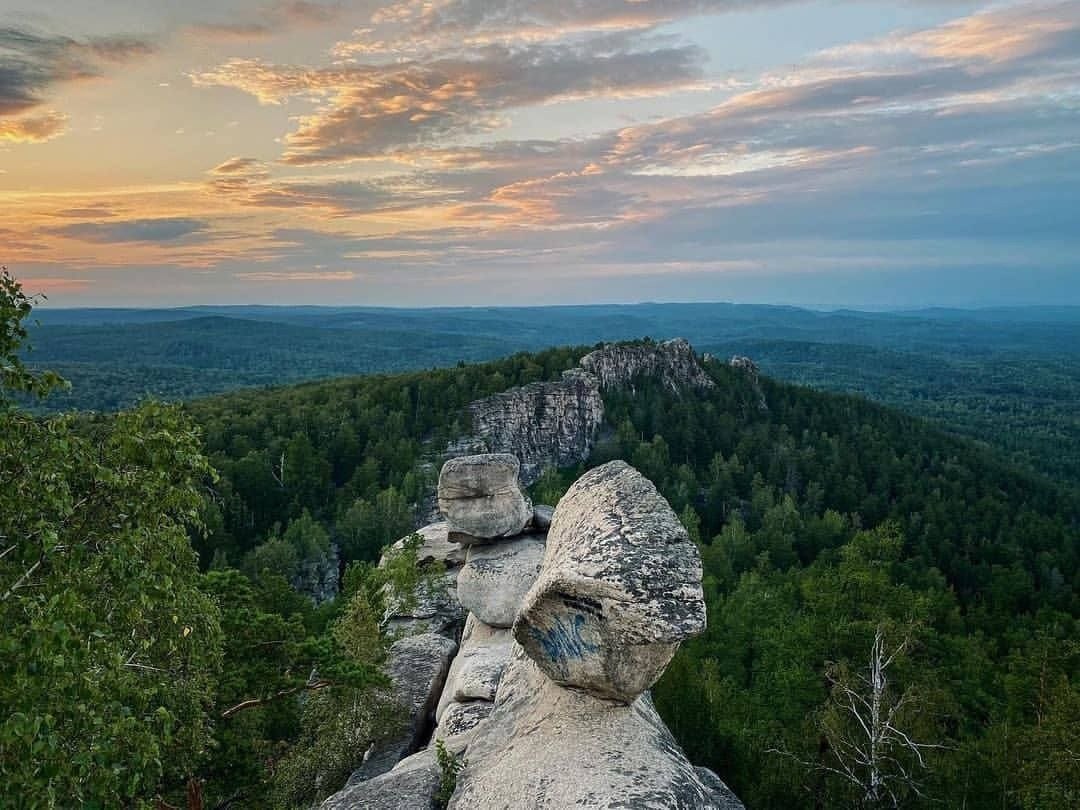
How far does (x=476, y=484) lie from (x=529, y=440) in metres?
87.2

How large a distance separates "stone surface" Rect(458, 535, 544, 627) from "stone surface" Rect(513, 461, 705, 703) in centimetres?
1118

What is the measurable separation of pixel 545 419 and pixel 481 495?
8958cm

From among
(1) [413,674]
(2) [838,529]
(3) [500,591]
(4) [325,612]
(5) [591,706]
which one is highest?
(5) [591,706]

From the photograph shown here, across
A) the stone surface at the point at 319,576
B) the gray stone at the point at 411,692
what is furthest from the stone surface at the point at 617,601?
the stone surface at the point at 319,576

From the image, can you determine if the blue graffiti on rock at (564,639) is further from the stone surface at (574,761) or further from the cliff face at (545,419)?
the cliff face at (545,419)

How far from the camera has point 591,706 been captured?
1194 centimetres

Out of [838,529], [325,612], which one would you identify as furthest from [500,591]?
[838,529]

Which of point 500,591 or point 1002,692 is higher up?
point 500,591

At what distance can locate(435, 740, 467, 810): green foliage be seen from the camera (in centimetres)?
1220

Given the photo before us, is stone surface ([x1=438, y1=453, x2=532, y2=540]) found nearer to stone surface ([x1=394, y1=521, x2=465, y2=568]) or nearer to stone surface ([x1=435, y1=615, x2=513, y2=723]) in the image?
stone surface ([x1=435, y1=615, x2=513, y2=723])

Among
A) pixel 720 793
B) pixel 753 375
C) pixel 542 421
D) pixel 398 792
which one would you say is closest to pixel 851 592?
pixel 720 793

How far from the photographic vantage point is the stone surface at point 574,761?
10.0 m

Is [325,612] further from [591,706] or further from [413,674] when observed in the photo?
[591,706]

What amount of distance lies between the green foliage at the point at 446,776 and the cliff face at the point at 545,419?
9118cm
